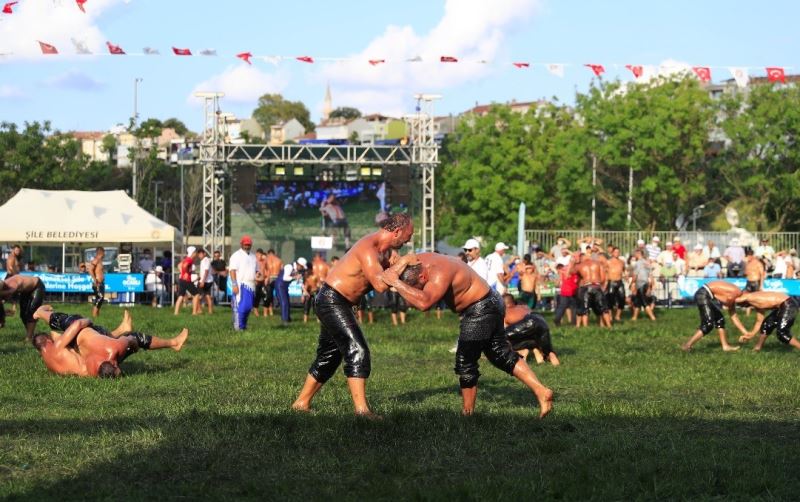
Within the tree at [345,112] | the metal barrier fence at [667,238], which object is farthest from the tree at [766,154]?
the tree at [345,112]

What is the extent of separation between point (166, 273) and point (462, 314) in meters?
24.3

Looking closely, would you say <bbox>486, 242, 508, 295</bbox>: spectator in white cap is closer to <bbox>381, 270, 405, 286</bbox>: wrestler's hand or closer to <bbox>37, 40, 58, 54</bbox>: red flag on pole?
<bbox>37, 40, 58, 54</bbox>: red flag on pole

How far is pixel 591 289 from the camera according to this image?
78.2ft

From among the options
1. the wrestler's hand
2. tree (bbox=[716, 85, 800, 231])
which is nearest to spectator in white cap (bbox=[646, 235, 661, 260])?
tree (bbox=[716, 85, 800, 231])

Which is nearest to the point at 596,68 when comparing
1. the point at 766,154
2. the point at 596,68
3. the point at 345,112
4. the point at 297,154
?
the point at 596,68

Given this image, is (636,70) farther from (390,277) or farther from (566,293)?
(390,277)

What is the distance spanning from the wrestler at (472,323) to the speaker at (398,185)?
3116 centimetres

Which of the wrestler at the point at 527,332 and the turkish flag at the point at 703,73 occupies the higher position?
the turkish flag at the point at 703,73

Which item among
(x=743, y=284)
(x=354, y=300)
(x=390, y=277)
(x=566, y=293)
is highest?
(x=390, y=277)

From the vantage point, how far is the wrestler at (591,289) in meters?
23.8

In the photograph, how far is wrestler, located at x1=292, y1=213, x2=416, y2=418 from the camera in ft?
30.0

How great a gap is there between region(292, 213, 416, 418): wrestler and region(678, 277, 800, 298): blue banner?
21.8 metres

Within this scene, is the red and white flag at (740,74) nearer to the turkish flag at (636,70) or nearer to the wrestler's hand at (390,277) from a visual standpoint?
the turkish flag at (636,70)

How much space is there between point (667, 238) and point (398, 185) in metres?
9.93
